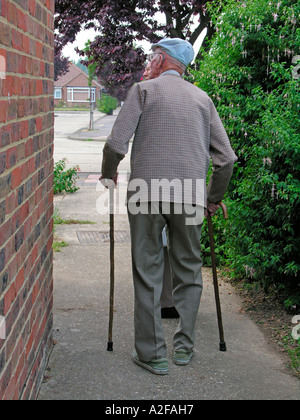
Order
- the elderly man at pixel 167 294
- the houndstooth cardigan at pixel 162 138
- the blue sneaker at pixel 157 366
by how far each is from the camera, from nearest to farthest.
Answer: the houndstooth cardigan at pixel 162 138 → the blue sneaker at pixel 157 366 → the elderly man at pixel 167 294

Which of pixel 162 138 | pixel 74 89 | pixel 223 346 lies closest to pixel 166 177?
pixel 162 138

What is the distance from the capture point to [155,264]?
4.01 m

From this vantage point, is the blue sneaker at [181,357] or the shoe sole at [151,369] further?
A: the blue sneaker at [181,357]

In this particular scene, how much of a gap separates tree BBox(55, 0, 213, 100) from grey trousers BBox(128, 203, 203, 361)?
27.3 ft

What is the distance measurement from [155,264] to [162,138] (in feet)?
2.62

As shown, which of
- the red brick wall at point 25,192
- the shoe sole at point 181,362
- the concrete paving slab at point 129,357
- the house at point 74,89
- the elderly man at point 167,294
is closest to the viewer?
the red brick wall at point 25,192

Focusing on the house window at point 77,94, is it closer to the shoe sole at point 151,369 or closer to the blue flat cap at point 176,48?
the blue flat cap at point 176,48

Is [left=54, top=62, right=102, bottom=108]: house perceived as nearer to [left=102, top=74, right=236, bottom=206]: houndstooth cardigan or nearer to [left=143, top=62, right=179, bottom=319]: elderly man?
[left=143, top=62, right=179, bottom=319]: elderly man

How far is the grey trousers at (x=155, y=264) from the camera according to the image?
3965 millimetres

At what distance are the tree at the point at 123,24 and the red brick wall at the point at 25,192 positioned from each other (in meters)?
8.20

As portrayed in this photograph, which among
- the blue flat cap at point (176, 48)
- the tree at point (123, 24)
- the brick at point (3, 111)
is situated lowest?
the brick at point (3, 111)

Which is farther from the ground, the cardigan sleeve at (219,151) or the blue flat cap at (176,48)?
the blue flat cap at (176,48)

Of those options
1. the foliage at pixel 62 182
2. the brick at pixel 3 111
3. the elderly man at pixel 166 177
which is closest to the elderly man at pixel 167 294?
the elderly man at pixel 166 177
